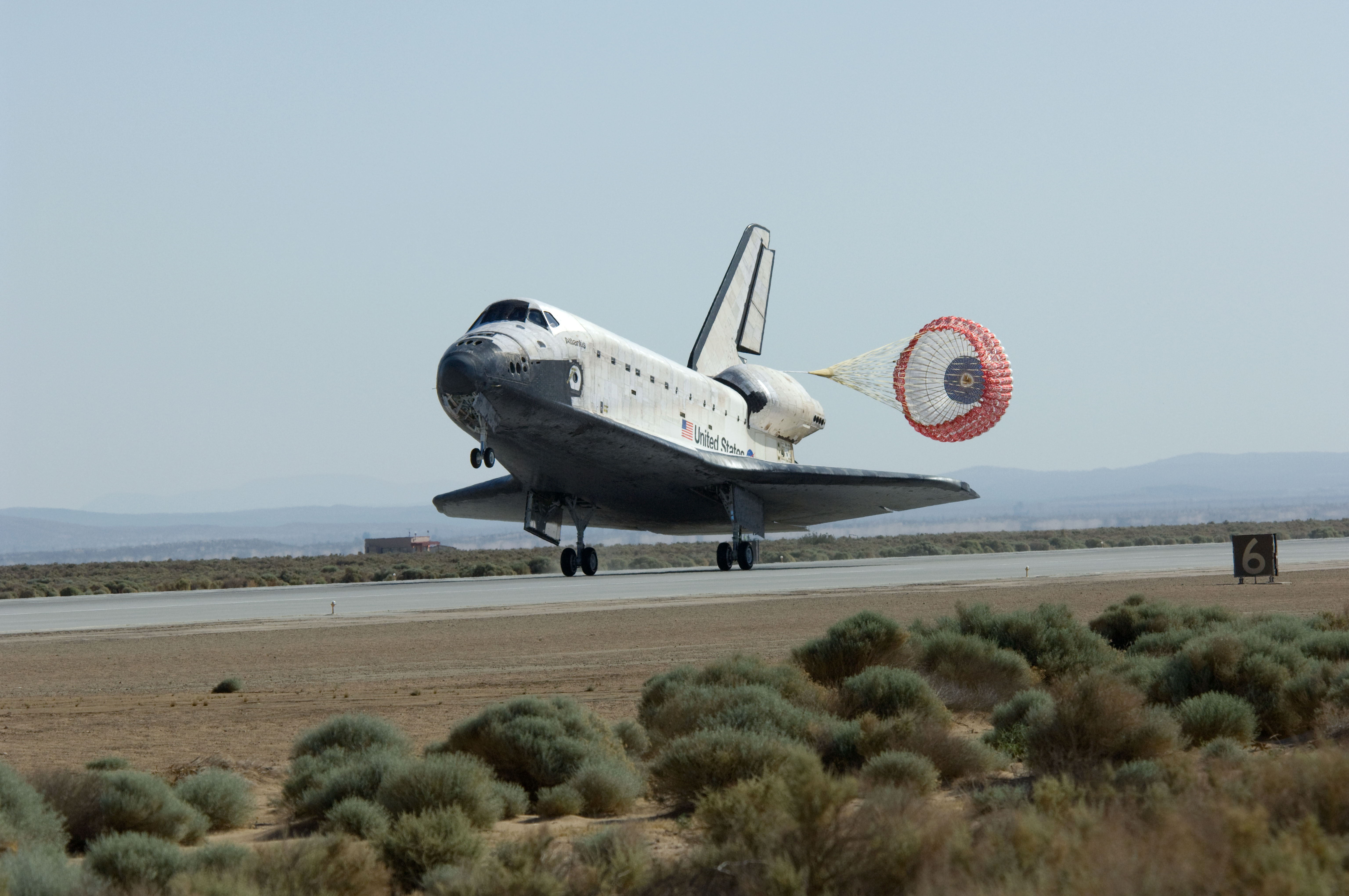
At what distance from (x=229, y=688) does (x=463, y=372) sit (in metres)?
12.2

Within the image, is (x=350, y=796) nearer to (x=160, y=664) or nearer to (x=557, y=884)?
(x=557, y=884)

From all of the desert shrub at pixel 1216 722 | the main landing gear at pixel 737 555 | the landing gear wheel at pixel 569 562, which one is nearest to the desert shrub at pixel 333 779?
the desert shrub at pixel 1216 722

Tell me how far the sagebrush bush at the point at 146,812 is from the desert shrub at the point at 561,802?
1983 millimetres

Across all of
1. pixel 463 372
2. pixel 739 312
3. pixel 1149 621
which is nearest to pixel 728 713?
pixel 1149 621

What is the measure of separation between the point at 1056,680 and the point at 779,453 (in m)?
28.6

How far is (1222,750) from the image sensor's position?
7.62 metres

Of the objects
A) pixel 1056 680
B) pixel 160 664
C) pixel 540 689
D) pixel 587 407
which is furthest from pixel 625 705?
pixel 587 407

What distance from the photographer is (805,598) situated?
24.0 metres

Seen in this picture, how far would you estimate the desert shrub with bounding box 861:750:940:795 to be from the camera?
7102mm

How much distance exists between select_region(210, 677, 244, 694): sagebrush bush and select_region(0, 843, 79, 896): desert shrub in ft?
27.5

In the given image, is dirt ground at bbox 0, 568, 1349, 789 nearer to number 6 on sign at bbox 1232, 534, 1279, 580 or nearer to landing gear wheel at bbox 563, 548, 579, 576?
number 6 on sign at bbox 1232, 534, 1279, 580

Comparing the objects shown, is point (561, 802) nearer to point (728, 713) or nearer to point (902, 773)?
point (728, 713)

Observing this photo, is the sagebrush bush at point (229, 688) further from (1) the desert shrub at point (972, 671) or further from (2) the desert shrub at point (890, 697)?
(1) the desert shrub at point (972, 671)

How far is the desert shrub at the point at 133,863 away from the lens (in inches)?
216
